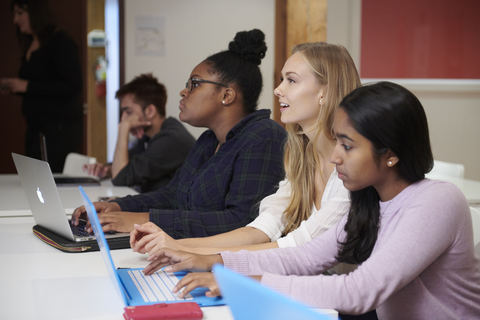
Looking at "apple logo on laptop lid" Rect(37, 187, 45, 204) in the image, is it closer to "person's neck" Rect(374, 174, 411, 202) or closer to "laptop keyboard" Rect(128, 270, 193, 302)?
"laptop keyboard" Rect(128, 270, 193, 302)

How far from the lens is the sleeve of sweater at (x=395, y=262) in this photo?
1066mm

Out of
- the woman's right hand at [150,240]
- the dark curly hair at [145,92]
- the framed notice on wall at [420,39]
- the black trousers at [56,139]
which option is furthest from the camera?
the black trousers at [56,139]

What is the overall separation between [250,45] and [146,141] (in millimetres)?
1462

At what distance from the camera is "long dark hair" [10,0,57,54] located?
4359mm

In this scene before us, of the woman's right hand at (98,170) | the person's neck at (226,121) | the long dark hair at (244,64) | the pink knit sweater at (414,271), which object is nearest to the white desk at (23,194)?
the woman's right hand at (98,170)

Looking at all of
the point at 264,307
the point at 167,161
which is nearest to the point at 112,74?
the point at 167,161

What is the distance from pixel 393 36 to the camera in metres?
2.98

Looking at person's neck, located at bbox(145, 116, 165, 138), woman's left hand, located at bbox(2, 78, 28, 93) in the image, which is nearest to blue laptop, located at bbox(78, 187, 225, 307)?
person's neck, located at bbox(145, 116, 165, 138)

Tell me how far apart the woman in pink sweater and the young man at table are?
1570 millimetres

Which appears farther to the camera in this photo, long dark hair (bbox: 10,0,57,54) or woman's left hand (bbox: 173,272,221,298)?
long dark hair (bbox: 10,0,57,54)

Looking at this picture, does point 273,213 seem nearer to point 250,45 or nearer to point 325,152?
point 325,152

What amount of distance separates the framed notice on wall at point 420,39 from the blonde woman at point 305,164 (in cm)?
144

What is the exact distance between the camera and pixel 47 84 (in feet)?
13.9

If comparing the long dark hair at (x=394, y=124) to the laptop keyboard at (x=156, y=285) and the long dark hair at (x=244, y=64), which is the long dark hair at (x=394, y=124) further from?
the long dark hair at (x=244, y=64)
